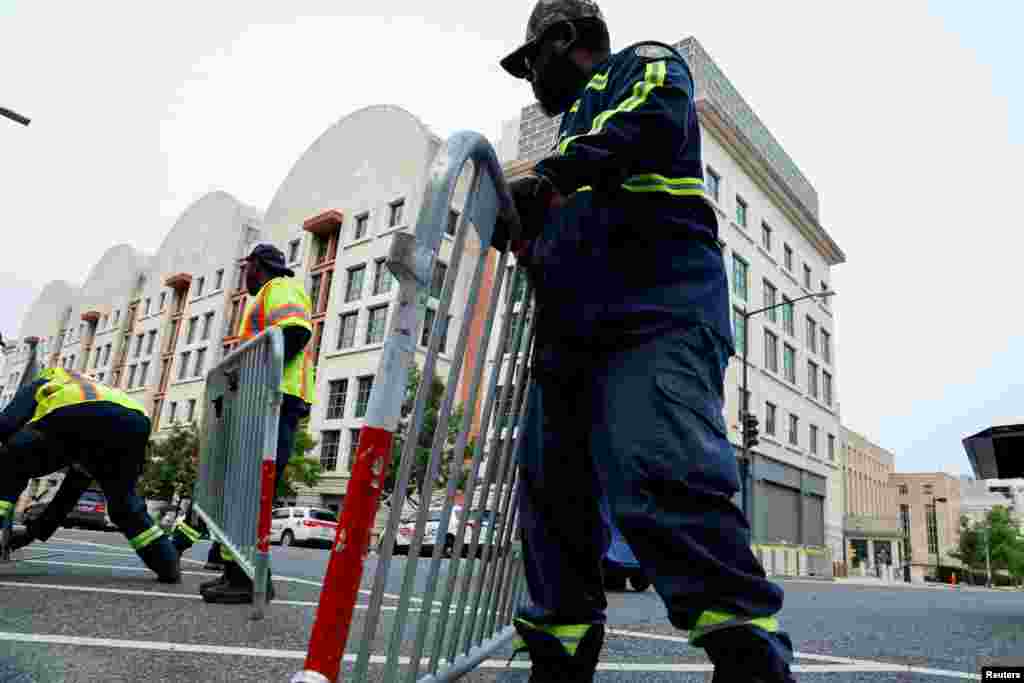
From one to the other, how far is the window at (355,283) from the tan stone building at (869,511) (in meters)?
31.1

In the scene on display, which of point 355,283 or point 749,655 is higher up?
point 355,283

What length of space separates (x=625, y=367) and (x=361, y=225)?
1515 inches

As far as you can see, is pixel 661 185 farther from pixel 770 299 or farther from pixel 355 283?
pixel 355 283

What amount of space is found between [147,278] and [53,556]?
55.2 meters

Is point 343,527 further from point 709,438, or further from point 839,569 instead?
point 839,569

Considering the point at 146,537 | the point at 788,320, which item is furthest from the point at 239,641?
the point at 788,320

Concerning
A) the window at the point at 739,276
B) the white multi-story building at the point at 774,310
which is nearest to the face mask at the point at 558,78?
the white multi-story building at the point at 774,310

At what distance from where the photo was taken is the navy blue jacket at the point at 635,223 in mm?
1669

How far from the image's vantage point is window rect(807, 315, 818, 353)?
40022 millimetres

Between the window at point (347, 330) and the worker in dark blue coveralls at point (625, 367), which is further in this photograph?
the window at point (347, 330)

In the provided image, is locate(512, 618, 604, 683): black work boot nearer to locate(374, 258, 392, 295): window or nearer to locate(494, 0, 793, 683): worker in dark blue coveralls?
locate(494, 0, 793, 683): worker in dark blue coveralls

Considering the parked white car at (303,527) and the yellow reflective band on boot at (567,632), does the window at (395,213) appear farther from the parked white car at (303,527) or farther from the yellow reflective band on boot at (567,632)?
the yellow reflective band on boot at (567,632)

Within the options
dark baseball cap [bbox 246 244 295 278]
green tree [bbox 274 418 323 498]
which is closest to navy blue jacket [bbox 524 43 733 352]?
dark baseball cap [bbox 246 244 295 278]

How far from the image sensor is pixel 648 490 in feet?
4.94
